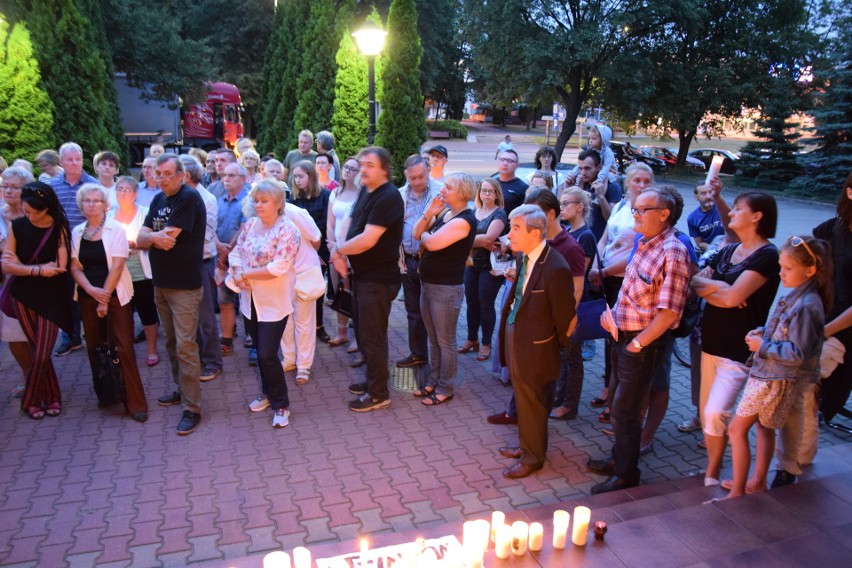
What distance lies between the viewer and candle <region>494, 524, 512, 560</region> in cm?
300

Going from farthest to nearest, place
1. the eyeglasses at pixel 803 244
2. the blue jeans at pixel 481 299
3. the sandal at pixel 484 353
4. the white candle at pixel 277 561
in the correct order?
the sandal at pixel 484 353 → the blue jeans at pixel 481 299 → the eyeglasses at pixel 803 244 → the white candle at pixel 277 561

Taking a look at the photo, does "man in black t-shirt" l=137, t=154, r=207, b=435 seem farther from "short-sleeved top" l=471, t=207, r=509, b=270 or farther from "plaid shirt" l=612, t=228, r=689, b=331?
"plaid shirt" l=612, t=228, r=689, b=331

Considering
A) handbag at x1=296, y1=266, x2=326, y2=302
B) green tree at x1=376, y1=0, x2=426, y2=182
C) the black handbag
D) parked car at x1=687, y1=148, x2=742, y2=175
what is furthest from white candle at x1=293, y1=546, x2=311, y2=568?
parked car at x1=687, y1=148, x2=742, y2=175

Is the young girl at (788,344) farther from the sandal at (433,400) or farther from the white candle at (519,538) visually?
the sandal at (433,400)

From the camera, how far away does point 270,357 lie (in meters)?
4.81

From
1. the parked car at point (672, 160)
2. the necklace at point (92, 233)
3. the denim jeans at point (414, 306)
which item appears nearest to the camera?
the necklace at point (92, 233)

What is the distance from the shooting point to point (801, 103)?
23.5 m

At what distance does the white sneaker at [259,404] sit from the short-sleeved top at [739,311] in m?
3.37

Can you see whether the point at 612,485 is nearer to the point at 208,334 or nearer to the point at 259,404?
the point at 259,404

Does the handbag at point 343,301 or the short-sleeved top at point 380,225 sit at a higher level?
the short-sleeved top at point 380,225

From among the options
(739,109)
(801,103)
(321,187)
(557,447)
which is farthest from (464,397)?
(739,109)

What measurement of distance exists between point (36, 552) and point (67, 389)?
2.42 m

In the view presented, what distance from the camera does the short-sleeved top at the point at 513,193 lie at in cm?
659

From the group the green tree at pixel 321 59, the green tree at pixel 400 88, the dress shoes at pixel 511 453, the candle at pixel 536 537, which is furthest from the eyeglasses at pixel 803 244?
the green tree at pixel 321 59
